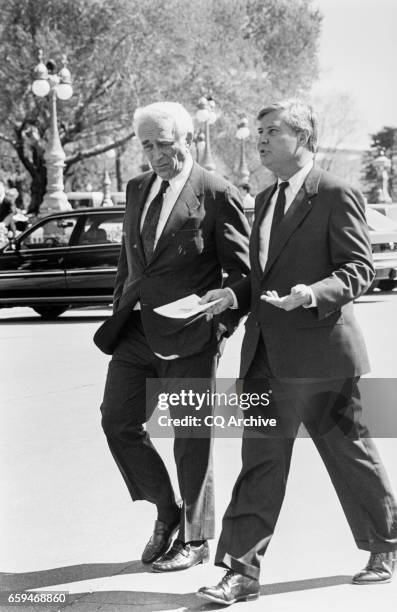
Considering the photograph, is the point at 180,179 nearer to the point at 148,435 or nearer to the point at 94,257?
the point at 148,435

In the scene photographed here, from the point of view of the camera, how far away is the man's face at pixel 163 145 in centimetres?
393

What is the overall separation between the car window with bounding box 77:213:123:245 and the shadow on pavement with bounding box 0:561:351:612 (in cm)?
1102

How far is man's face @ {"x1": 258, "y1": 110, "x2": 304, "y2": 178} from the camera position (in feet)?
11.9

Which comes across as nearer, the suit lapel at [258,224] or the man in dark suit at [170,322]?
the suit lapel at [258,224]

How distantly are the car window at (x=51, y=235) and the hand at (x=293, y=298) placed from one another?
37.8ft

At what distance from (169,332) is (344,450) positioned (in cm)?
73

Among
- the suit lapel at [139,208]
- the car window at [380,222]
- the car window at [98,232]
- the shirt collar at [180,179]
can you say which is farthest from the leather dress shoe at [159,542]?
the car window at [380,222]

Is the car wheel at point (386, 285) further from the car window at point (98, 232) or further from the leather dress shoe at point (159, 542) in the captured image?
the leather dress shoe at point (159, 542)

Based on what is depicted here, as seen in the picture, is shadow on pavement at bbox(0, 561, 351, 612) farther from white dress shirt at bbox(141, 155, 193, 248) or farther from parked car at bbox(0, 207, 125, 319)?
parked car at bbox(0, 207, 125, 319)

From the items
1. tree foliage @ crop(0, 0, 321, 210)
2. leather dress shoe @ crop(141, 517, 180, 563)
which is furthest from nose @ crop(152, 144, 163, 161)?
tree foliage @ crop(0, 0, 321, 210)

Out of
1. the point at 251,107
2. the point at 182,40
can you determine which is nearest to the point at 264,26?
the point at 251,107

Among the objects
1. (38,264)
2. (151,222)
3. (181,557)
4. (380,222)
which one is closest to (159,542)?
(181,557)

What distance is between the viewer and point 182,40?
34.3 metres

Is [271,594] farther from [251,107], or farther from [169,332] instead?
[251,107]
